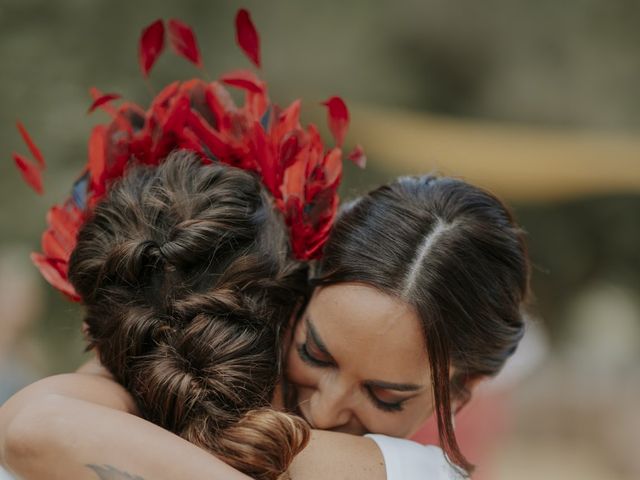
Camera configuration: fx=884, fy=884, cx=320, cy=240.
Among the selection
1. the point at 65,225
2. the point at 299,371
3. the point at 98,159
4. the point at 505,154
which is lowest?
the point at 505,154

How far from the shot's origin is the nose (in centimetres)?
176

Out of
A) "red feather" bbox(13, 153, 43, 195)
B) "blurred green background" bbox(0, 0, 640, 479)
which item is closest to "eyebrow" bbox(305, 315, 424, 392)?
"red feather" bbox(13, 153, 43, 195)

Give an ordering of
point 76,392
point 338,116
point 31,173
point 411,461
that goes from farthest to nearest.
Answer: point 31,173 < point 338,116 < point 411,461 < point 76,392

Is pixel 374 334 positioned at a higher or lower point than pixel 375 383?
higher

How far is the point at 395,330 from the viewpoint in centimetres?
169

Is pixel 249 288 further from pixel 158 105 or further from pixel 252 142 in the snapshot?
pixel 158 105

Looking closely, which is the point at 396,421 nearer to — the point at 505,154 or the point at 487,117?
the point at 505,154

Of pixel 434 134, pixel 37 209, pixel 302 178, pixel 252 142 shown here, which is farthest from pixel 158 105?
pixel 434 134

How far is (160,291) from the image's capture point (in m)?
1.68

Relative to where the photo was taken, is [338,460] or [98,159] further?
A: [98,159]

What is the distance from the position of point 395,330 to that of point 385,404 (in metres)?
0.19

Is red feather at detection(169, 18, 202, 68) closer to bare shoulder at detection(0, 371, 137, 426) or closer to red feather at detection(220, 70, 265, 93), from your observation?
red feather at detection(220, 70, 265, 93)

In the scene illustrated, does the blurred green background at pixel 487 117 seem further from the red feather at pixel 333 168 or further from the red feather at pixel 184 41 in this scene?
the red feather at pixel 333 168

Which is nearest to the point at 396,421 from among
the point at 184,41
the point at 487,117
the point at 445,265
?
the point at 445,265
